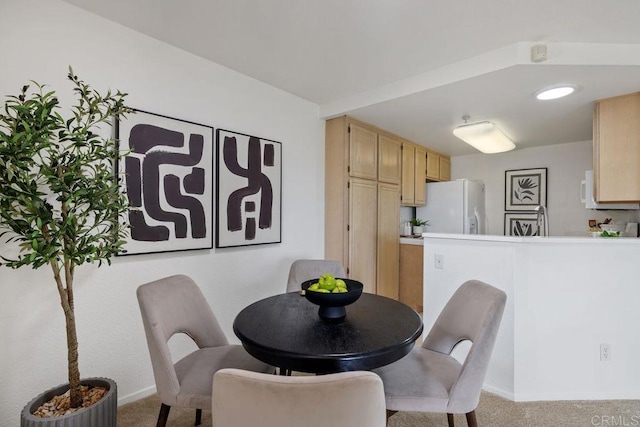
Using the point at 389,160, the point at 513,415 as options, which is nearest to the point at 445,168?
the point at 389,160

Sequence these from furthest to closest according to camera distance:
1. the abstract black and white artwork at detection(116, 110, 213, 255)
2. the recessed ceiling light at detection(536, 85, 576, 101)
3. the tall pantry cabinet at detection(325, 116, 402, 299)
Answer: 1. the tall pantry cabinet at detection(325, 116, 402, 299)
2. the recessed ceiling light at detection(536, 85, 576, 101)
3. the abstract black and white artwork at detection(116, 110, 213, 255)

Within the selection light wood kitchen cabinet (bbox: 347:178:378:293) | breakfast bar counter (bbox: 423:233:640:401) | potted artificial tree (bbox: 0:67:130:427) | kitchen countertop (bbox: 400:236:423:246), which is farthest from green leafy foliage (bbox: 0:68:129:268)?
kitchen countertop (bbox: 400:236:423:246)

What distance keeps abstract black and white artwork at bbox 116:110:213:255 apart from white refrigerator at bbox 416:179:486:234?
3248mm

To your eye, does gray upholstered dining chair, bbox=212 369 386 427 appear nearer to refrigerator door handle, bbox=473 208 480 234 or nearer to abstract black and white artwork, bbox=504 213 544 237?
→ refrigerator door handle, bbox=473 208 480 234

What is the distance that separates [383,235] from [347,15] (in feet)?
7.75

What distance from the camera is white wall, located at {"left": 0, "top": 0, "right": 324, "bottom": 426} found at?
61.5 inches

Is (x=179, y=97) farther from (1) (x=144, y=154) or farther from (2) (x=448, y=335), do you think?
(2) (x=448, y=335)

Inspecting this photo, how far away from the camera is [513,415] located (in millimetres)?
1867

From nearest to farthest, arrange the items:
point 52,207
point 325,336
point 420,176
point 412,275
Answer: point 325,336
point 52,207
point 412,275
point 420,176

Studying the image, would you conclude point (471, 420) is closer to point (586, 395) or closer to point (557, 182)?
point (586, 395)

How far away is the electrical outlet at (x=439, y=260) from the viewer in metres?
2.42

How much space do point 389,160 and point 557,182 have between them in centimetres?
241

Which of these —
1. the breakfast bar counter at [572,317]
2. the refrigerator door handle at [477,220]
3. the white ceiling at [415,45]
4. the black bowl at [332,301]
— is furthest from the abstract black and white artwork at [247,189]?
the refrigerator door handle at [477,220]

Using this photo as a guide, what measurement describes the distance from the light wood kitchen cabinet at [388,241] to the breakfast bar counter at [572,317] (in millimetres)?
1558
